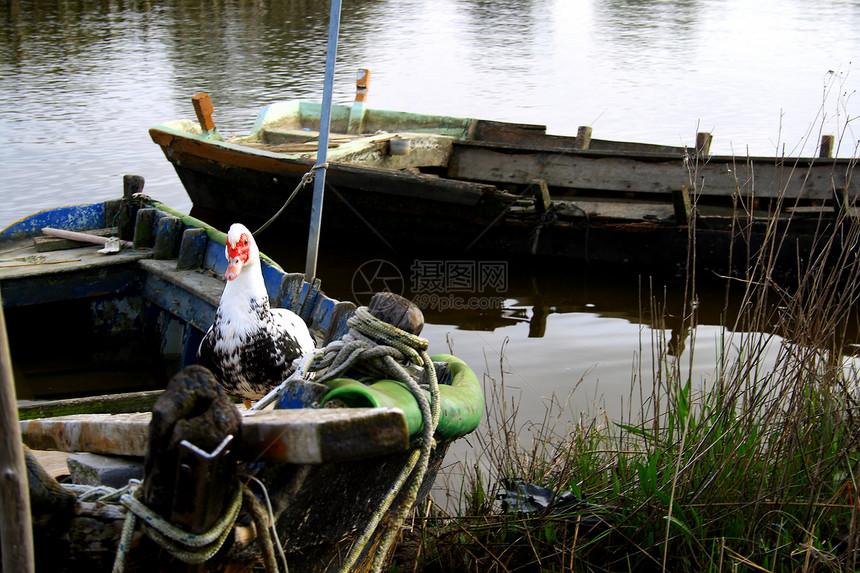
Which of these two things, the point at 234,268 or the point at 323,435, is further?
the point at 234,268

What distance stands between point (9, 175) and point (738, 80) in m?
12.5

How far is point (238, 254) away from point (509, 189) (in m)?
4.68

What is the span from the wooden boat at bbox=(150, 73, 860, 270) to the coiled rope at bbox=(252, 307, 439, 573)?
453cm

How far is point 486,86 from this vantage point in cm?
1462

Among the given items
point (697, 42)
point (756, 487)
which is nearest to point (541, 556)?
point (756, 487)


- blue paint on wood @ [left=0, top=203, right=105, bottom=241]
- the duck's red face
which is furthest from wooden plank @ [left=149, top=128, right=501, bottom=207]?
the duck's red face

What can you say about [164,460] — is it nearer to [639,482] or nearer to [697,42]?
[639,482]

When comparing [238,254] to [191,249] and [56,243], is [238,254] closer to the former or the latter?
[191,249]

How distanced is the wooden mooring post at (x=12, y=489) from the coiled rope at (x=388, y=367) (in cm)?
74

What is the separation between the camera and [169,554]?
161cm

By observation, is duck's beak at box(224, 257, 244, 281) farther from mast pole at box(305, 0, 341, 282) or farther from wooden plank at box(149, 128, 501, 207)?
wooden plank at box(149, 128, 501, 207)

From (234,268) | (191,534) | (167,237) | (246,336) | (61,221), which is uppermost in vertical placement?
(191,534)

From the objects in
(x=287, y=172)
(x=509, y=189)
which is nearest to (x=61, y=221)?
(x=287, y=172)

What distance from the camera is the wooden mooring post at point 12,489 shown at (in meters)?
1.24
